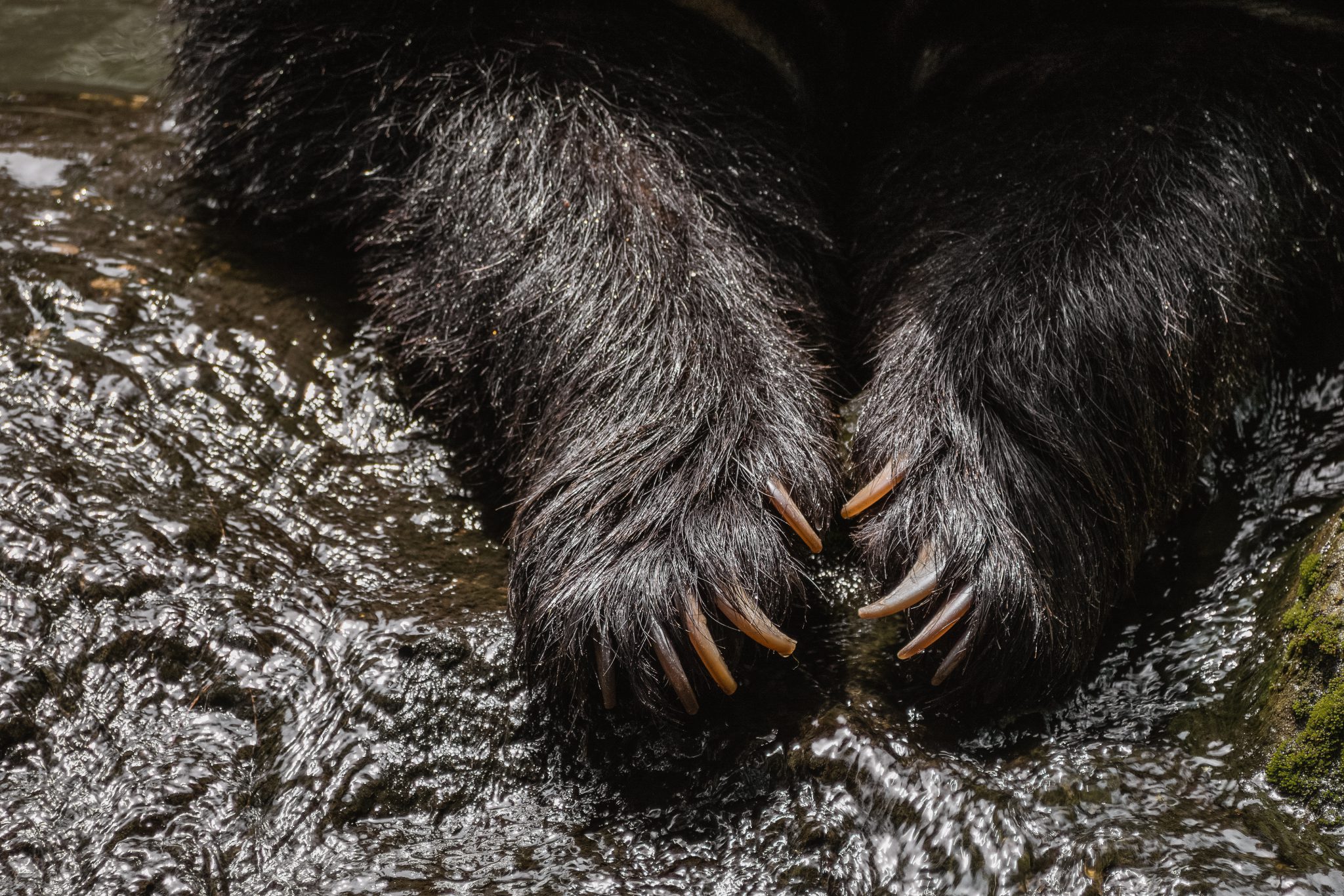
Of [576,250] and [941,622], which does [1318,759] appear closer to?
[941,622]

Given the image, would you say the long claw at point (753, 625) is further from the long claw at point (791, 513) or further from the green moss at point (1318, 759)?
the green moss at point (1318, 759)

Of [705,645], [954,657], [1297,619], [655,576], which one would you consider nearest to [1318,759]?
[1297,619]

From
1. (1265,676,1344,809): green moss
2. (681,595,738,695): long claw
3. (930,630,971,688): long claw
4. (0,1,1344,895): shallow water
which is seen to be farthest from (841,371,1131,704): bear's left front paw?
(1265,676,1344,809): green moss

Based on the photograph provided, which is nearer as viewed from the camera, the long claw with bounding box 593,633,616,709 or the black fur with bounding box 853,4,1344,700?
the long claw with bounding box 593,633,616,709

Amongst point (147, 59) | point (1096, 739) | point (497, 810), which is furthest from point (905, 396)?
point (147, 59)

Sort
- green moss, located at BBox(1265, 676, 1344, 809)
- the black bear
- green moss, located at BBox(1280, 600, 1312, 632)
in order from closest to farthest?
green moss, located at BBox(1265, 676, 1344, 809) → green moss, located at BBox(1280, 600, 1312, 632) → the black bear

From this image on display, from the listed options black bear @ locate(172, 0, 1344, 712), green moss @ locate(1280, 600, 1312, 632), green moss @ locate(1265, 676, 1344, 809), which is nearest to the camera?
green moss @ locate(1265, 676, 1344, 809)

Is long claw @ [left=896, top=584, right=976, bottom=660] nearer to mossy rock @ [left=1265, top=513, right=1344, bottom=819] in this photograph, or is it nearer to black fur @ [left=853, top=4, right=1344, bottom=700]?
black fur @ [left=853, top=4, right=1344, bottom=700]

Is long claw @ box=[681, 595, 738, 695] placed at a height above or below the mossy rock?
above
